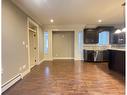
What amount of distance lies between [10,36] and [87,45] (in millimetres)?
6636

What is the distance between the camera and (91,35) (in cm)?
944

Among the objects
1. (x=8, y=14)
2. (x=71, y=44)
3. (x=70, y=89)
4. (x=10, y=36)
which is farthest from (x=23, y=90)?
(x=71, y=44)

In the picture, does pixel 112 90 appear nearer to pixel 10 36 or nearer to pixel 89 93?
pixel 89 93

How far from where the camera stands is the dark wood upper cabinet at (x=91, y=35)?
9.41m

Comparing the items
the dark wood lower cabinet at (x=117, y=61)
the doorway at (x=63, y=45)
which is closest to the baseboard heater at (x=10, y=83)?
the dark wood lower cabinet at (x=117, y=61)

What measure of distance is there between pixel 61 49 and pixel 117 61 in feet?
18.9

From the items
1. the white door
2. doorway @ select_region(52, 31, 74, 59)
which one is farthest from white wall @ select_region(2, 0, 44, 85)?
doorway @ select_region(52, 31, 74, 59)

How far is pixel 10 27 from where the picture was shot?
3.89 metres

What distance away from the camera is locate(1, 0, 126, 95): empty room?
3.60 meters

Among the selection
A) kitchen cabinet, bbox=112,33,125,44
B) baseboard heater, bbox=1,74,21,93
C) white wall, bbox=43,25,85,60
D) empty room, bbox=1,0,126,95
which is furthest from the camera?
white wall, bbox=43,25,85,60

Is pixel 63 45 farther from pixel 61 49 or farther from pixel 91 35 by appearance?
pixel 91 35

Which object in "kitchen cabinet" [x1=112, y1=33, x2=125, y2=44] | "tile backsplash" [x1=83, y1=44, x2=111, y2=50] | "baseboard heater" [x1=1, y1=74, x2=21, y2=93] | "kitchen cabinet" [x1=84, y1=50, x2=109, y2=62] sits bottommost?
"baseboard heater" [x1=1, y1=74, x2=21, y2=93]

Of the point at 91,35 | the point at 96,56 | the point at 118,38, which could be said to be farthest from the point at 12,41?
the point at 118,38

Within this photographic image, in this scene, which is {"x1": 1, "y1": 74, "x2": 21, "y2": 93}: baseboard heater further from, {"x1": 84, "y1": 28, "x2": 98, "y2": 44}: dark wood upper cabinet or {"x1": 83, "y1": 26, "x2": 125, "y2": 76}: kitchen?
{"x1": 84, "y1": 28, "x2": 98, "y2": 44}: dark wood upper cabinet
